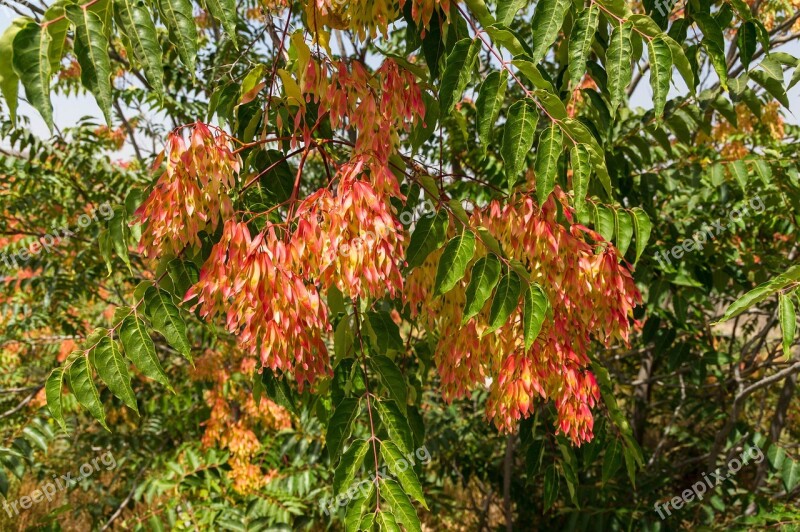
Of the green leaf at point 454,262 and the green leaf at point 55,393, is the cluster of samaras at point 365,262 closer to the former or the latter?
the green leaf at point 454,262

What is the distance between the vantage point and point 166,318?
169 cm

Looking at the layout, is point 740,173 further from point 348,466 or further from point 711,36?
point 348,466

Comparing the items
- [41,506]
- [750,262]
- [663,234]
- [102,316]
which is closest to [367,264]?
[663,234]

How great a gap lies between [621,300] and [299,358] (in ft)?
2.76

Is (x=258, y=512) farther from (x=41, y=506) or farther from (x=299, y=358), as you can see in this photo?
(x=41, y=506)

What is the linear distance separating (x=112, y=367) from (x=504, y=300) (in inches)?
38.3

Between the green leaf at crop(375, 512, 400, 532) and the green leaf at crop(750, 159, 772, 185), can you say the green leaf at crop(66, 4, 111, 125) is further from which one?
the green leaf at crop(750, 159, 772, 185)

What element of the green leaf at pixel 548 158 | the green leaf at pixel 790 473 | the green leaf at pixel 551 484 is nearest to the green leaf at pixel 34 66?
the green leaf at pixel 548 158

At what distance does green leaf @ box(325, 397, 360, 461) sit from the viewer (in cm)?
166

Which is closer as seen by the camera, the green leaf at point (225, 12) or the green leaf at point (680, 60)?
the green leaf at point (225, 12)

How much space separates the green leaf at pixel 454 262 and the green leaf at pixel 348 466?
441 mm

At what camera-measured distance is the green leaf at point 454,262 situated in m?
1.51

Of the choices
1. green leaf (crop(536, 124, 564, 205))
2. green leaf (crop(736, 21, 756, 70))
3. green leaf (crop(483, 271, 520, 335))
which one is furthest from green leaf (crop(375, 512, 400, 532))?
green leaf (crop(736, 21, 756, 70))

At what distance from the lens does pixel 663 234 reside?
3.18 meters
